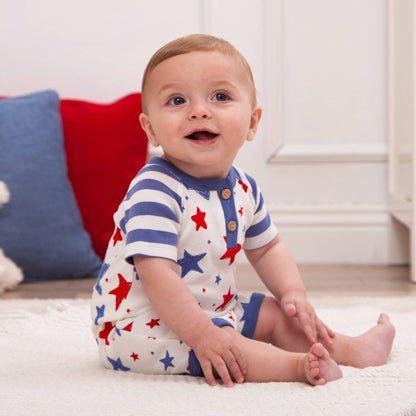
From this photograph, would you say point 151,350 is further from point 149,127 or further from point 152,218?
point 149,127

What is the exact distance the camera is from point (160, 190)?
838 millimetres

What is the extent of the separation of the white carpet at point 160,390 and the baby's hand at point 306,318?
0.22 ft

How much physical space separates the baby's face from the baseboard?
0.95 metres

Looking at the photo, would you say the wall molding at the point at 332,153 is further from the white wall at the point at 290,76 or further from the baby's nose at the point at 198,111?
the baby's nose at the point at 198,111

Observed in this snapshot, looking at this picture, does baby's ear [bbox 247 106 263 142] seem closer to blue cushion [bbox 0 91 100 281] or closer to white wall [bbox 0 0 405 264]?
blue cushion [bbox 0 91 100 281]

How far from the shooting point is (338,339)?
884mm

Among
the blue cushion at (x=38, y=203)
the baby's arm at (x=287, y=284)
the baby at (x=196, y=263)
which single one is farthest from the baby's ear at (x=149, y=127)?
the blue cushion at (x=38, y=203)

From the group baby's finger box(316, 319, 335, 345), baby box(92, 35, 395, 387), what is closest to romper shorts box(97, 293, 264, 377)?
baby box(92, 35, 395, 387)

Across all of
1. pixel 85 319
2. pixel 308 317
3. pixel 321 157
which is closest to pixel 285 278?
pixel 308 317

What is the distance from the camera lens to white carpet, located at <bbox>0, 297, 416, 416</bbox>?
2.29 ft

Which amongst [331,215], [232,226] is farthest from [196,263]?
[331,215]

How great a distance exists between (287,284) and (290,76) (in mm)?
969

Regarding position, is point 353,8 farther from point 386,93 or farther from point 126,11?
point 126,11

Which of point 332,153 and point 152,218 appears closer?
point 152,218
